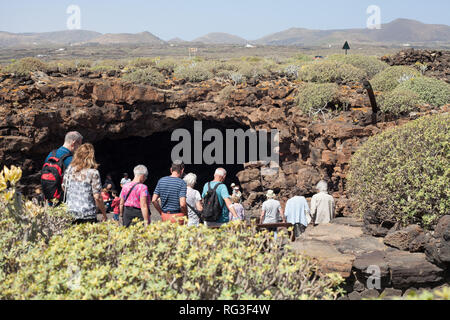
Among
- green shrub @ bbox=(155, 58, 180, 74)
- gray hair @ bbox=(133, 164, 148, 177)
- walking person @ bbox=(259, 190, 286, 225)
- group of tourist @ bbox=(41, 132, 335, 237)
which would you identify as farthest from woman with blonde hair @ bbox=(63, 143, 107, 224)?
green shrub @ bbox=(155, 58, 180, 74)

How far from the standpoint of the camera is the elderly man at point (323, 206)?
7.48 m

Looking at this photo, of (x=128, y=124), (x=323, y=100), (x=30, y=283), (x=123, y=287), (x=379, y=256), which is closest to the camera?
(x=123, y=287)

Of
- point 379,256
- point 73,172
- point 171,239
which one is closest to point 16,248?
point 73,172

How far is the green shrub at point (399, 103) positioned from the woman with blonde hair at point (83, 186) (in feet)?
27.1

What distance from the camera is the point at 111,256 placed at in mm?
4145

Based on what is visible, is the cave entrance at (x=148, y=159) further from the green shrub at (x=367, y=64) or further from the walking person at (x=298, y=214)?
the walking person at (x=298, y=214)

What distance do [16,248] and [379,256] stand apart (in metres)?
4.13

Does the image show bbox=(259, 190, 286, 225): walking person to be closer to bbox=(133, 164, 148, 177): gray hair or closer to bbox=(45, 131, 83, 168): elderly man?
bbox=(133, 164, 148, 177): gray hair

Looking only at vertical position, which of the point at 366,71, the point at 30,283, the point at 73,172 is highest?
the point at 366,71

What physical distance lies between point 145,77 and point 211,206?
37.3 feet

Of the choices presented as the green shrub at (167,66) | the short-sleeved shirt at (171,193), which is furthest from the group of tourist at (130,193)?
the green shrub at (167,66)

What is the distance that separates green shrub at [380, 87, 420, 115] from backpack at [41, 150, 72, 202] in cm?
836

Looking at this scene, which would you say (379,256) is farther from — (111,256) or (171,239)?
(111,256)

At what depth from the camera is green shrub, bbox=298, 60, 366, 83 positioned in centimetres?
1438
